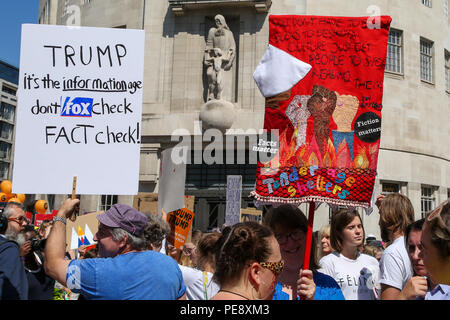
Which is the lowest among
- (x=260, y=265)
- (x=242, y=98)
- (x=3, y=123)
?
(x=260, y=265)

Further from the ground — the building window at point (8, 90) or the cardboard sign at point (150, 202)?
the building window at point (8, 90)

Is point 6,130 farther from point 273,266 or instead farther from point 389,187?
point 273,266

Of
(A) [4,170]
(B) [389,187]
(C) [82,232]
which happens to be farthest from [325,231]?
(A) [4,170]

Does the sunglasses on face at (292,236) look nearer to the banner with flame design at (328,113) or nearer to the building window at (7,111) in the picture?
the banner with flame design at (328,113)

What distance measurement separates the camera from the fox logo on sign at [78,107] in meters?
4.38

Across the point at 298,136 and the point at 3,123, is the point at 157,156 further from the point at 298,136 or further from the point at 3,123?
the point at 3,123

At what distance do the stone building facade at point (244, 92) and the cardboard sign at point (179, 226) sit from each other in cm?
1032

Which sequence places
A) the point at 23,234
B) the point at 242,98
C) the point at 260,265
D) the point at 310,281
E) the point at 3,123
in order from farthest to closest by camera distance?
the point at 3,123 → the point at 242,98 → the point at 23,234 → the point at 310,281 → the point at 260,265

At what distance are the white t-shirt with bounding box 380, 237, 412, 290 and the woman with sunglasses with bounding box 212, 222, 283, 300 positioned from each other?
153 cm

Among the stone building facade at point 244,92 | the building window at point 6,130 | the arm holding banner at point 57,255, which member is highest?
the building window at point 6,130

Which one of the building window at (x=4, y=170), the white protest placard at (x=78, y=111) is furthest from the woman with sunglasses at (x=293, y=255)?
the building window at (x=4, y=170)
